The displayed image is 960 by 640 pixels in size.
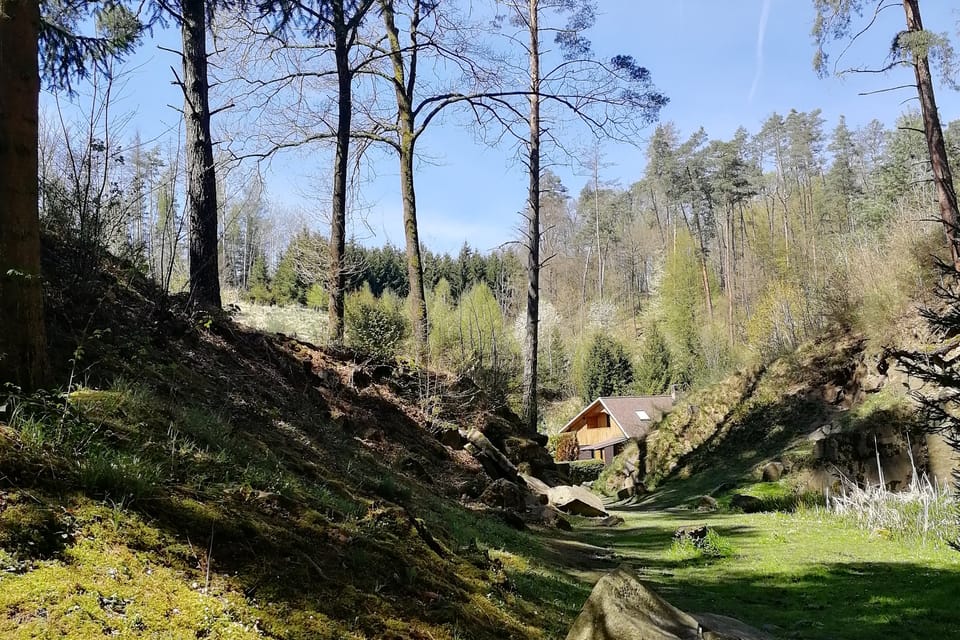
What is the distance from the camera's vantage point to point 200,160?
8.91 m

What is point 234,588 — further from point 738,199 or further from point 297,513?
point 738,199

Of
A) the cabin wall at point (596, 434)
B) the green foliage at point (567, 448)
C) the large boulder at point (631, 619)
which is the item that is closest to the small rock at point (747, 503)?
the large boulder at point (631, 619)

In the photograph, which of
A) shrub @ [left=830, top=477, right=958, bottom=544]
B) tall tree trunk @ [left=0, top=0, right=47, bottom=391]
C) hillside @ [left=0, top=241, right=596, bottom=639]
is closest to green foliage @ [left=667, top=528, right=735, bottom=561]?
hillside @ [left=0, top=241, right=596, bottom=639]

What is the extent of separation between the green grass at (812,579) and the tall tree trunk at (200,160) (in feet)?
21.9

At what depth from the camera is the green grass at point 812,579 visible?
16.5ft

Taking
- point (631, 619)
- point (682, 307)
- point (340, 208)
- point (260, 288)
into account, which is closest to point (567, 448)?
point (682, 307)

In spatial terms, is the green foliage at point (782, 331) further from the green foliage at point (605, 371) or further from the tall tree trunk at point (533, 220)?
the green foliage at point (605, 371)

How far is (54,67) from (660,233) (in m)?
61.2

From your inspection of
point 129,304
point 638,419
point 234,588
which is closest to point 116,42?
point 129,304

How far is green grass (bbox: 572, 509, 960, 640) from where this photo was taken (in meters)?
5.02

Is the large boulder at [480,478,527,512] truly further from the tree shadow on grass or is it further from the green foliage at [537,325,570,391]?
the green foliage at [537,325,570,391]

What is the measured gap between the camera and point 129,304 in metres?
6.78

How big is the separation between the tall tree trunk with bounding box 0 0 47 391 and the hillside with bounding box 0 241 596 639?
0.29m

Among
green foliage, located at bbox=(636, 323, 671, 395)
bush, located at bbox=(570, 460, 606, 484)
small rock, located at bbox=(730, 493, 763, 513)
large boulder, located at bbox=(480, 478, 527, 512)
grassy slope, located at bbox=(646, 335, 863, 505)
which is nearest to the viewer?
large boulder, located at bbox=(480, 478, 527, 512)
